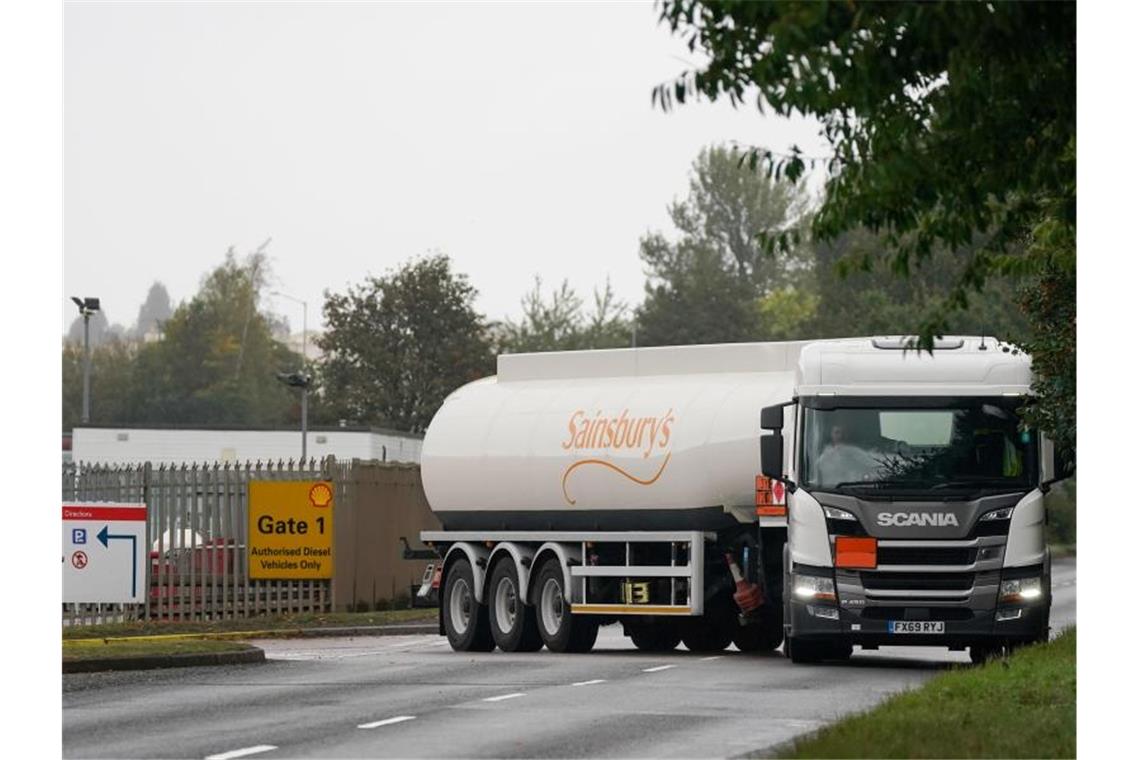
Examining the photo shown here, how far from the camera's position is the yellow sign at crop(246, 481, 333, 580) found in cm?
3641

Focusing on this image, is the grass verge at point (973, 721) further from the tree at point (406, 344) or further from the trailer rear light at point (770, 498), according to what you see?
the tree at point (406, 344)

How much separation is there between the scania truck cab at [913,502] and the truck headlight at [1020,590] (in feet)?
0.04

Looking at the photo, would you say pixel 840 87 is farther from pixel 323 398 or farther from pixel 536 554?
pixel 323 398

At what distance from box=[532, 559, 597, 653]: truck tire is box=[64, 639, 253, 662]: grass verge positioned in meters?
3.82

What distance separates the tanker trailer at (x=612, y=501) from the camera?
90.9 ft

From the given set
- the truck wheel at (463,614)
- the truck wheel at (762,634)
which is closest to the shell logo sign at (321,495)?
the truck wheel at (463,614)

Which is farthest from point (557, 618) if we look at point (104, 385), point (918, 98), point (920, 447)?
point (104, 385)

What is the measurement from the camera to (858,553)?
78.5 feet

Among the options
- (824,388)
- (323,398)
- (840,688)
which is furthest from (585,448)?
(323,398)

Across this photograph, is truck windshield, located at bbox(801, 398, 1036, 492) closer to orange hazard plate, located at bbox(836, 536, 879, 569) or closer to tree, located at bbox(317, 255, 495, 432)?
orange hazard plate, located at bbox(836, 536, 879, 569)

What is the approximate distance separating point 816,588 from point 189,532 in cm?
1426

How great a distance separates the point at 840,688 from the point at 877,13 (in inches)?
386

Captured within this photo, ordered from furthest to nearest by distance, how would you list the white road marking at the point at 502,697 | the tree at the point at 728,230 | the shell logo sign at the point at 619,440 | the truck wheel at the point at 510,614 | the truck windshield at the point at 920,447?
the tree at the point at 728,230 < the truck wheel at the point at 510,614 < the shell logo sign at the point at 619,440 < the truck windshield at the point at 920,447 < the white road marking at the point at 502,697

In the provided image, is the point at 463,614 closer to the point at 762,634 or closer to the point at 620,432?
the point at 620,432
